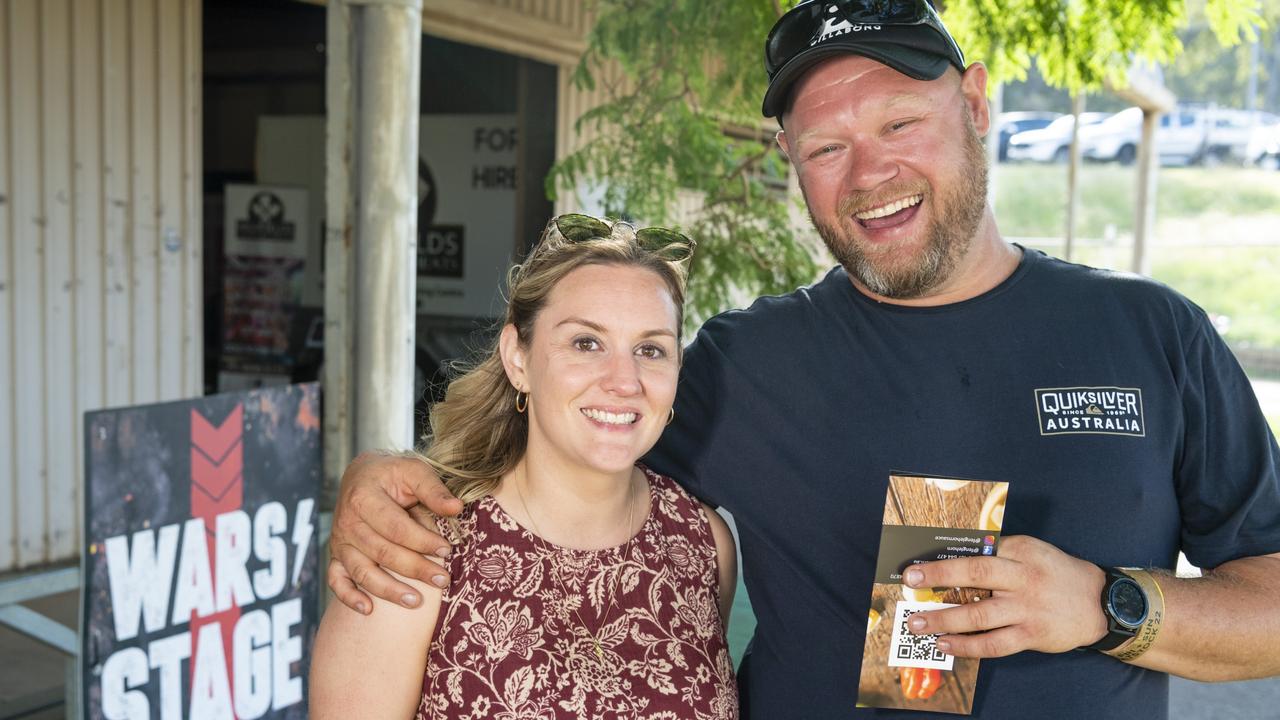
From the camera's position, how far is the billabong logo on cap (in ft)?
7.12

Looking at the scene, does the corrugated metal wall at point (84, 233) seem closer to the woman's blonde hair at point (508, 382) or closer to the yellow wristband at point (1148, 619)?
the woman's blonde hair at point (508, 382)

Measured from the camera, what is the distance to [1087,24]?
5.51m

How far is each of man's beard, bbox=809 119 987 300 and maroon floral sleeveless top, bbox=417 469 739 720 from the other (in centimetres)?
59

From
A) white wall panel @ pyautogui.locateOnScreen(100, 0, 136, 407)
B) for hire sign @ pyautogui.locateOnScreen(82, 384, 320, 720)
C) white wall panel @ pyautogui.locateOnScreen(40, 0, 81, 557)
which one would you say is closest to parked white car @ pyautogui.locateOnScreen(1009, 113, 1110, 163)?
white wall panel @ pyautogui.locateOnScreen(100, 0, 136, 407)

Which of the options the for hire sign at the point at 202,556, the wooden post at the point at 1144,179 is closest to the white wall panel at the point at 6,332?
the for hire sign at the point at 202,556

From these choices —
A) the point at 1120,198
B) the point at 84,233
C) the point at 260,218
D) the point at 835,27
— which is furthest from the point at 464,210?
the point at 1120,198

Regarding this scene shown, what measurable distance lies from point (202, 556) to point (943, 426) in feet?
7.80

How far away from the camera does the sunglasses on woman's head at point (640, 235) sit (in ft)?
7.59

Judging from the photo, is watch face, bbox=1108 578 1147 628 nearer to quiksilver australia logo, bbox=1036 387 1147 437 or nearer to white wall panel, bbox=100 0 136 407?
quiksilver australia logo, bbox=1036 387 1147 437

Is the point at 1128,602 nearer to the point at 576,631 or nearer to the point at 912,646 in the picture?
the point at 912,646

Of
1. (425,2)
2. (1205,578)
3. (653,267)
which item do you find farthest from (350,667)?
(425,2)

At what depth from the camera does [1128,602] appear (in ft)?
5.98

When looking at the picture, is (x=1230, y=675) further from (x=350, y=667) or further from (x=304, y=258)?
(x=304, y=258)

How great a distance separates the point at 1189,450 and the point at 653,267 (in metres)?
0.97
